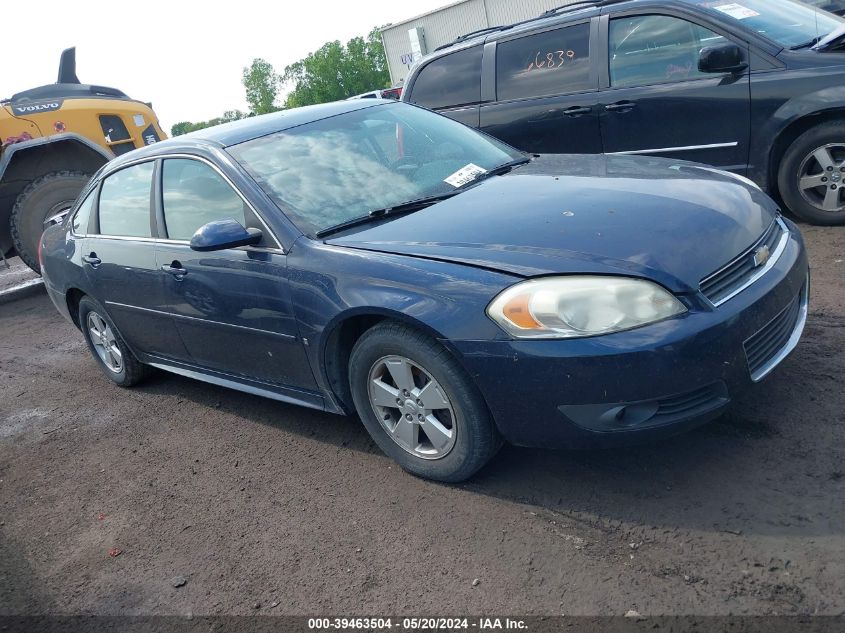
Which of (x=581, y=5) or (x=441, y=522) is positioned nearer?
(x=441, y=522)

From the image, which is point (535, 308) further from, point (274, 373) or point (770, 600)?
point (274, 373)

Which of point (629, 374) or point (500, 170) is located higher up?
point (500, 170)

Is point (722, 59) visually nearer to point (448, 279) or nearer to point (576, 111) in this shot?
point (576, 111)

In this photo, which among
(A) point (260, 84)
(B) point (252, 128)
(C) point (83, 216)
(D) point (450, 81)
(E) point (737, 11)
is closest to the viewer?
(B) point (252, 128)

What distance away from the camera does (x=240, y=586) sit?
114 inches

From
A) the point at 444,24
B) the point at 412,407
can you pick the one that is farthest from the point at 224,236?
the point at 444,24

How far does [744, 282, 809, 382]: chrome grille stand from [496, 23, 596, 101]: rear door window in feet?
12.1

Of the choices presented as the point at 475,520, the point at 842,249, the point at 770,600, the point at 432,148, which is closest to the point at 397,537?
the point at 475,520

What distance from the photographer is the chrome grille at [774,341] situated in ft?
9.32

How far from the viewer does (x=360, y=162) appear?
3.90 metres

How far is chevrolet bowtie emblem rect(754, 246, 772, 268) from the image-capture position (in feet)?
9.99

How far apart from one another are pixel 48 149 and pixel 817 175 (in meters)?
8.22

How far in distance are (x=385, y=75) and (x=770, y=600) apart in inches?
4250

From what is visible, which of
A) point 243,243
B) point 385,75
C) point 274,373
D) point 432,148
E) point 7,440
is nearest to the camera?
point 243,243
